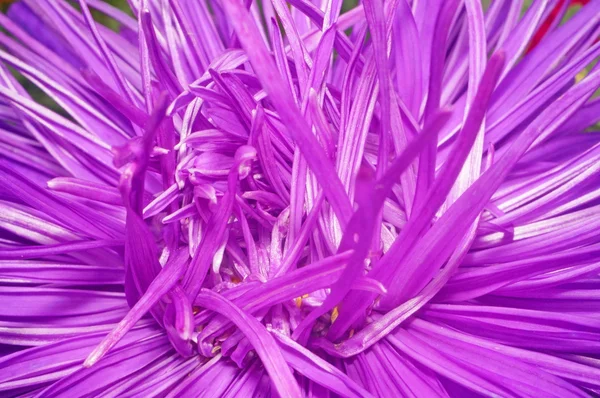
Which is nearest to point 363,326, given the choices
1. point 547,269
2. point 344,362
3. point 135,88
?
point 344,362

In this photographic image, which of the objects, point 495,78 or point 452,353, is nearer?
point 495,78

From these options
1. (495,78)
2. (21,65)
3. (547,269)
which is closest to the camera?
(495,78)

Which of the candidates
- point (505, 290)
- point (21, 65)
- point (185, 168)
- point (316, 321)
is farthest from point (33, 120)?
point (505, 290)

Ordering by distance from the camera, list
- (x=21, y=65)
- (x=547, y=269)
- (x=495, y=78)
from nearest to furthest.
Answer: (x=495, y=78), (x=547, y=269), (x=21, y=65)

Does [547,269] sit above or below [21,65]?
below

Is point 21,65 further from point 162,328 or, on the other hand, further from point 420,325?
point 420,325

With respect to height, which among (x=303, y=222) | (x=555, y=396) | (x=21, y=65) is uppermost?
(x=21, y=65)

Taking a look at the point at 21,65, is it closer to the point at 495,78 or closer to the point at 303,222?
the point at 303,222
